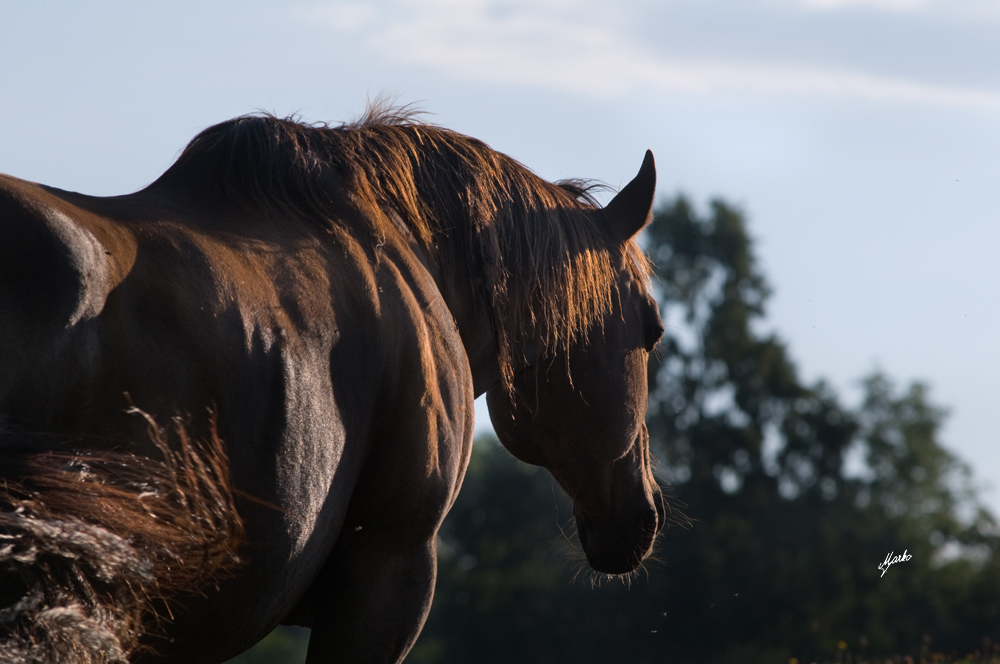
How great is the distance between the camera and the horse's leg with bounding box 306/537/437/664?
2.55 metres

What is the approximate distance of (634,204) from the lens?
12.0 feet

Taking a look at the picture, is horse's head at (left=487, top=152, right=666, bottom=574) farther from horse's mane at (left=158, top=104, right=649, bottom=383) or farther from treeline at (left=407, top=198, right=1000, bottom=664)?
treeline at (left=407, top=198, right=1000, bottom=664)

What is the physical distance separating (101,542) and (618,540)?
2.47 m

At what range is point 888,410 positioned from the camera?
43438 millimetres

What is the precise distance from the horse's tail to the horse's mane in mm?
864

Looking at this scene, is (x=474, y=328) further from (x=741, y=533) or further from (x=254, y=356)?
(x=741, y=533)

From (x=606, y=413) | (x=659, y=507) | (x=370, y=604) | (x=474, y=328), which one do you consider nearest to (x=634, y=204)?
(x=606, y=413)

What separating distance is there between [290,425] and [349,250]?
0.54 meters

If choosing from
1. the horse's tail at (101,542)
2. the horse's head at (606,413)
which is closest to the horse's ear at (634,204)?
the horse's head at (606,413)

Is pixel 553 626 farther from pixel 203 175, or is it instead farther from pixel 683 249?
pixel 203 175

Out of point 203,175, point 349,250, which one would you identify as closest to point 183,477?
point 349,250

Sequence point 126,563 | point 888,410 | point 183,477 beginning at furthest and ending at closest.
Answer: point 888,410, point 183,477, point 126,563

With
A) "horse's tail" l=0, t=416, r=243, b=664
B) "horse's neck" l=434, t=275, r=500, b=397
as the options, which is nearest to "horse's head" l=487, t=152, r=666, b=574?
"horse's neck" l=434, t=275, r=500, b=397

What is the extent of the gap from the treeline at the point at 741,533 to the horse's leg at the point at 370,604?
29.0 meters
